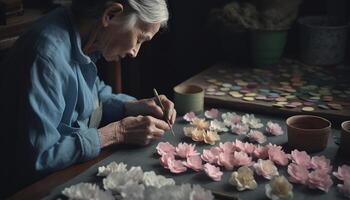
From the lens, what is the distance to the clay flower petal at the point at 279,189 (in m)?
1.25

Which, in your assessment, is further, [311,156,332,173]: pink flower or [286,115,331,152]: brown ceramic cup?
[286,115,331,152]: brown ceramic cup

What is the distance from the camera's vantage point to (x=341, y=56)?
94.6 inches

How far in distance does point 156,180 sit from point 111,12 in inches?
19.5

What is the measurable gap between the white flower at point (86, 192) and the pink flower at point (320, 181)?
1.66 ft

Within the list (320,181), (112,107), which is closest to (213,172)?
(320,181)

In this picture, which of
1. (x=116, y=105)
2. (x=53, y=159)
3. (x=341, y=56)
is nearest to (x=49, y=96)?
(x=53, y=159)

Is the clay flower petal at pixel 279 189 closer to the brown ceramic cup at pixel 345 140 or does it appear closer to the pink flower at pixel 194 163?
the pink flower at pixel 194 163

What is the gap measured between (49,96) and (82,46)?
9.1 inches

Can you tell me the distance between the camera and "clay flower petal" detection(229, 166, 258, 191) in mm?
1294

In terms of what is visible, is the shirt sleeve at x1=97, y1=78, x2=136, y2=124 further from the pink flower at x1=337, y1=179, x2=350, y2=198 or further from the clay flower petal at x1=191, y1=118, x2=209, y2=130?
the pink flower at x1=337, y1=179, x2=350, y2=198

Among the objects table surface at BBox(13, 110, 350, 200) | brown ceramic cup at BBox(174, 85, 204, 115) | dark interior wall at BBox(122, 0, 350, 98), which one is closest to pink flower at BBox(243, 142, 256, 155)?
table surface at BBox(13, 110, 350, 200)

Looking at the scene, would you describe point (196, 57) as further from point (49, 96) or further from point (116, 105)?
point (49, 96)

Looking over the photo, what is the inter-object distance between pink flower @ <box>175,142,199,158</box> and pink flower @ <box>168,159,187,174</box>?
0.21 feet

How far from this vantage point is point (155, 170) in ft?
4.61
